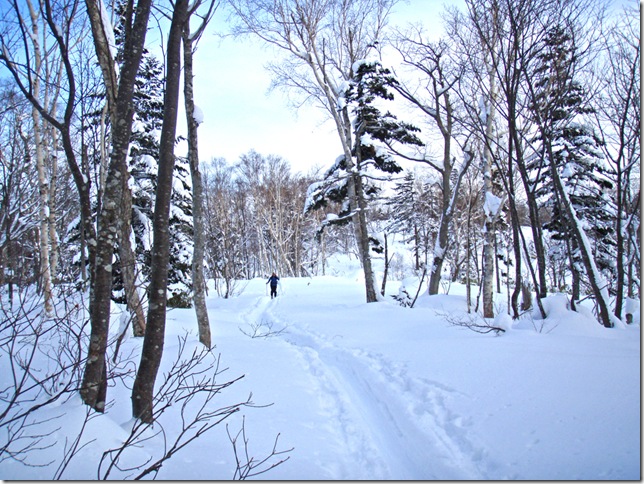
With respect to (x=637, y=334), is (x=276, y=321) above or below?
below

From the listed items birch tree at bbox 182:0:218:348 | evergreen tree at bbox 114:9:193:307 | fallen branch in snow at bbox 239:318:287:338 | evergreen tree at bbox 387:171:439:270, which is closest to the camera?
birch tree at bbox 182:0:218:348

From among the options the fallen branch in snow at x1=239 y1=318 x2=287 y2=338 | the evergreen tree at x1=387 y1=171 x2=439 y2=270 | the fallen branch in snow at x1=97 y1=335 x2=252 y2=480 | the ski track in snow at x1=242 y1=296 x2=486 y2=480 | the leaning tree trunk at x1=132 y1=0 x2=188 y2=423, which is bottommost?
the fallen branch in snow at x1=239 y1=318 x2=287 y2=338

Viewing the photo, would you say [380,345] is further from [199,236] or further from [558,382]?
[199,236]

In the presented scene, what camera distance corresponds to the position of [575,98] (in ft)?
21.9

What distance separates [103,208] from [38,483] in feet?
6.69

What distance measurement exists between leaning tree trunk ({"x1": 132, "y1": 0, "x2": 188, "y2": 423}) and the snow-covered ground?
31 centimetres

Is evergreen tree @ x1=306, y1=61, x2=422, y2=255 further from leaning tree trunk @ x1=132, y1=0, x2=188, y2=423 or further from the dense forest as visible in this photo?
leaning tree trunk @ x1=132, y1=0, x2=188, y2=423

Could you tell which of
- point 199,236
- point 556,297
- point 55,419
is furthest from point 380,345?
point 55,419

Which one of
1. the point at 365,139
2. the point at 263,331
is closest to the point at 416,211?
the point at 365,139

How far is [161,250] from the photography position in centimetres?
319

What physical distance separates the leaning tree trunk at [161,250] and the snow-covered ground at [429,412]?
0.31 metres

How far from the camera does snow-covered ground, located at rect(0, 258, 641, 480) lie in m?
2.55

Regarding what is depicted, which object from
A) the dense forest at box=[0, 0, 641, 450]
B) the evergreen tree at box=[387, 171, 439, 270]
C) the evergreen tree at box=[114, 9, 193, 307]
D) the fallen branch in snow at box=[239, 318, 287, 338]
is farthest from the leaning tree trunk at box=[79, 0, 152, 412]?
the evergreen tree at box=[387, 171, 439, 270]

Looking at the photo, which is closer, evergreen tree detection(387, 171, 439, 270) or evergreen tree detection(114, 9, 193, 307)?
evergreen tree detection(114, 9, 193, 307)
